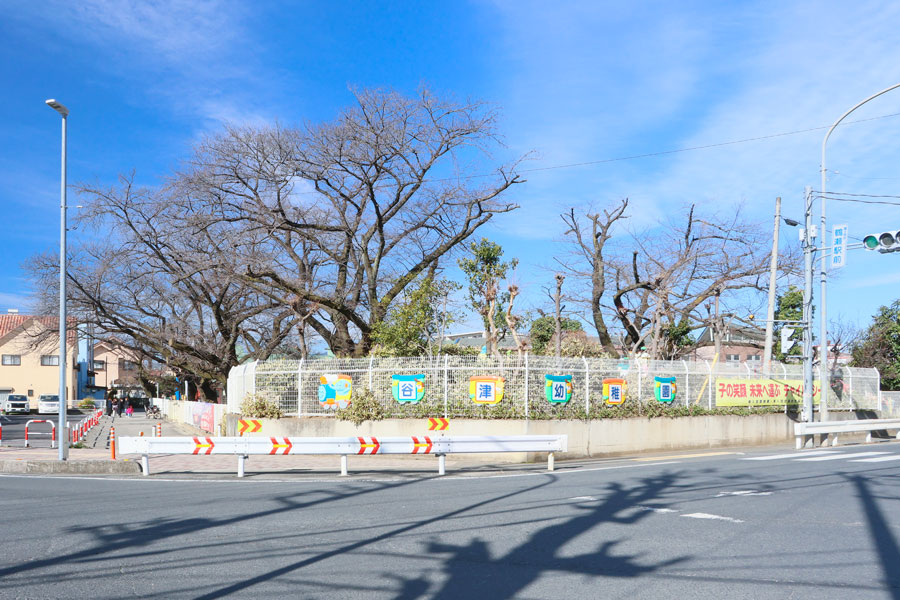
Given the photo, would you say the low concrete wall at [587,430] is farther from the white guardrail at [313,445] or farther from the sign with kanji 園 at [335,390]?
the white guardrail at [313,445]

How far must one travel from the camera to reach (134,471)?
15.6 m

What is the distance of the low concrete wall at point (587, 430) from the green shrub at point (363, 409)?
0.16 metres

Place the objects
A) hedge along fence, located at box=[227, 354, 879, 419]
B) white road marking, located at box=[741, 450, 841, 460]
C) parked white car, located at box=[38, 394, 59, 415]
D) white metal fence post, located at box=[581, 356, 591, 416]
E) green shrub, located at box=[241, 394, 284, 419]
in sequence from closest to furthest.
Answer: white road marking, located at box=[741, 450, 841, 460] < hedge along fence, located at box=[227, 354, 879, 419] < white metal fence post, located at box=[581, 356, 591, 416] < green shrub, located at box=[241, 394, 284, 419] < parked white car, located at box=[38, 394, 59, 415]

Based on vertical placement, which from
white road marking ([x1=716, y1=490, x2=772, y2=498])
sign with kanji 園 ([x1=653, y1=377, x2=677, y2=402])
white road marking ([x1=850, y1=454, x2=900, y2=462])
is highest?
sign with kanji 園 ([x1=653, y1=377, x2=677, y2=402])

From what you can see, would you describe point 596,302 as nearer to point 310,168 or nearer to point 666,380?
point 666,380

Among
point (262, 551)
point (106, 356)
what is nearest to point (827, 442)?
point (262, 551)

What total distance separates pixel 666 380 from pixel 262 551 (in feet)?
53.1

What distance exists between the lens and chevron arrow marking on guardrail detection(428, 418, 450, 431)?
56.7 ft

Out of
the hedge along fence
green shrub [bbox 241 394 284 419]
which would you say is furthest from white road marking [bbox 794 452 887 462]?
green shrub [bbox 241 394 284 419]

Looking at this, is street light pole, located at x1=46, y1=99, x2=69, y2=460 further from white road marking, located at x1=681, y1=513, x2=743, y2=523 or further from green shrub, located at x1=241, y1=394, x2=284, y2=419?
white road marking, located at x1=681, y1=513, x2=743, y2=523

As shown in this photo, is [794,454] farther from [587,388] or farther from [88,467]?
[88,467]

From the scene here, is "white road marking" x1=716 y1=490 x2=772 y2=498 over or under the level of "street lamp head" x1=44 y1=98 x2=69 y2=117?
under

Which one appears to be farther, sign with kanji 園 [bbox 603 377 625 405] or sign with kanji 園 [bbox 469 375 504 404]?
sign with kanji 園 [bbox 603 377 625 405]

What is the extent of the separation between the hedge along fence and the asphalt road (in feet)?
17.5
